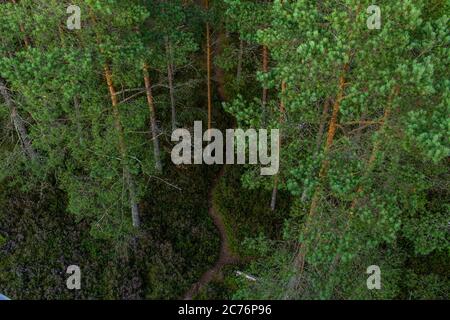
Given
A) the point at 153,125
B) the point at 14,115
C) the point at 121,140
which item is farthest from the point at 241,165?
the point at 14,115

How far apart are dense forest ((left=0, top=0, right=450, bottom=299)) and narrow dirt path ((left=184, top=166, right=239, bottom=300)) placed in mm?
67

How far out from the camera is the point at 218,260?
17.0 metres

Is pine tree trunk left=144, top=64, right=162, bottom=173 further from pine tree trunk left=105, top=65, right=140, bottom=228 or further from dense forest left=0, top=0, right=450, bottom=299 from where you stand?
pine tree trunk left=105, top=65, right=140, bottom=228

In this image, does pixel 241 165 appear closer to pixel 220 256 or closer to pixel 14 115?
pixel 220 256

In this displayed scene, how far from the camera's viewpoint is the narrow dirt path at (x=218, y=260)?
16.0 metres

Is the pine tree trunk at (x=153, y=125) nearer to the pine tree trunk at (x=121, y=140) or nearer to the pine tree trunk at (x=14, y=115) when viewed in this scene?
the pine tree trunk at (x=121, y=140)

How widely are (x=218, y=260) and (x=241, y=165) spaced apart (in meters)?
4.77

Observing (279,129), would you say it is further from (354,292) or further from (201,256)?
(201,256)

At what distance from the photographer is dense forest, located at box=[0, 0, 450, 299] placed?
27.9ft

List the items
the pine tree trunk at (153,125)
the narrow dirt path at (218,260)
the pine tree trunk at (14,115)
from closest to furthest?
the pine tree trunk at (14,115) < the pine tree trunk at (153,125) < the narrow dirt path at (218,260)

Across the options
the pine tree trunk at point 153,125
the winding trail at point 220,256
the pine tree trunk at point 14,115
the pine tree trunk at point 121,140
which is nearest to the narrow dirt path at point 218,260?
the winding trail at point 220,256

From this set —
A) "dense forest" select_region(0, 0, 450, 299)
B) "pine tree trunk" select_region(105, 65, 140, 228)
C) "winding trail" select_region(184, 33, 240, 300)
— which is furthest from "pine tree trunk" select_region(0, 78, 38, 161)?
"winding trail" select_region(184, 33, 240, 300)

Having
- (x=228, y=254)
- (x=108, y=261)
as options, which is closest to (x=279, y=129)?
(x=228, y=254)

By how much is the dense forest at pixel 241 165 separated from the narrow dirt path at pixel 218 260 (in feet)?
A: 0.22
